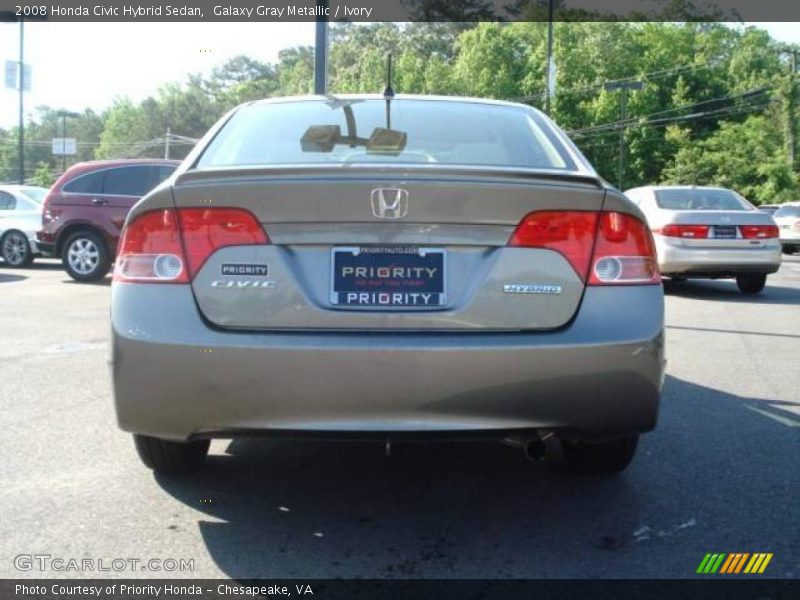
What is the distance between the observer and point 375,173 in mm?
3055

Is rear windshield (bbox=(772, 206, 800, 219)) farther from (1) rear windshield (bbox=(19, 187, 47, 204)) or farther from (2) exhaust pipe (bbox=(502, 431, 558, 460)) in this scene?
(2) exhaust pipe (bbox=(502, 431, 558, 460))

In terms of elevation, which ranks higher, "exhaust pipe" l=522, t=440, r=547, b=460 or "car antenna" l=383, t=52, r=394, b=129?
"car antenna" l=383, t=52, r=394, b=129

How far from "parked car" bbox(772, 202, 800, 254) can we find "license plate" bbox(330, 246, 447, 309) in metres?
23.0

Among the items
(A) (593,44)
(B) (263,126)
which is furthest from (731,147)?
(B) (263,126)

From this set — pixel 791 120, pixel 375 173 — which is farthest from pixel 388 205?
pixel 791 120

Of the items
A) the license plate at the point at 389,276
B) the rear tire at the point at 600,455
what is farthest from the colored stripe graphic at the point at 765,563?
the license plate at the point at 389,276

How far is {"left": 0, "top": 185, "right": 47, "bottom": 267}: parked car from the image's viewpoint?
50.6 feet

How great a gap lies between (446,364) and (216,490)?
1.37 metres

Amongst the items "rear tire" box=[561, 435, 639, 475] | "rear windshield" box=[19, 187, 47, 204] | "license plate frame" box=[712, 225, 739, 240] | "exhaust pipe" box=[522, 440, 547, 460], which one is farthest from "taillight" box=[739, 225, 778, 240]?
"rear windshield" box=[19, 187, 47, 204]

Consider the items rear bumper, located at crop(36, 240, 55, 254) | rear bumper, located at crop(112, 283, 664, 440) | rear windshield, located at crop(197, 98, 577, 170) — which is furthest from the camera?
rear bumper, located at crop(36, 240, 55, 254)

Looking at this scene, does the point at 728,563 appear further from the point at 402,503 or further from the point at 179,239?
the point at 179,239

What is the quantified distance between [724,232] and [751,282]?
1067mm

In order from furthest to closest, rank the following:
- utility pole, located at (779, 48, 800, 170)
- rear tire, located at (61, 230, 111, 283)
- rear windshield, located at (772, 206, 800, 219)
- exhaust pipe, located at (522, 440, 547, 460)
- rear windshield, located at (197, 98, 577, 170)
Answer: utility pole, located at (779, 48, 800, 170) → rear windshield, located at (772, 206, 800, 219) → rear tire, located at (61, 230, 111, 283) → rear windshield, located at (197, 98, 577, 170) → exhaust pipe, located at (522, 440, 547, 460)

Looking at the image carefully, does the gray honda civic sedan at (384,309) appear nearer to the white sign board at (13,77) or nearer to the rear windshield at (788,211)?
the rear windshield at (788,211)
